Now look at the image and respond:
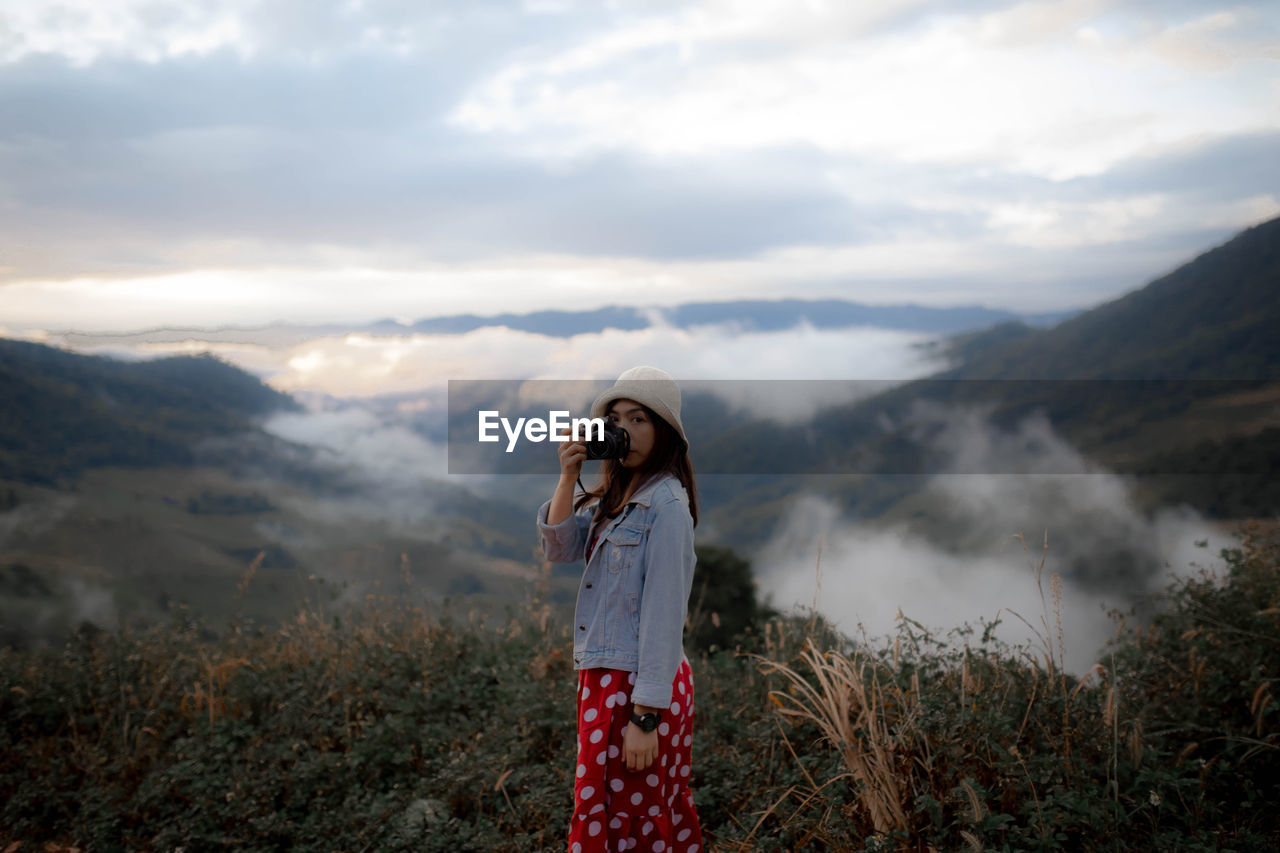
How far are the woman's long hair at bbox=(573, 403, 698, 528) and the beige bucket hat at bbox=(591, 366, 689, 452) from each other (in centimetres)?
4

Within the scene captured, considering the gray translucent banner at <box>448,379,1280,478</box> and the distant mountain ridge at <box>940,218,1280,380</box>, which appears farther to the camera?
the distant mountain ridge at <box>940,218,1280,380</box>

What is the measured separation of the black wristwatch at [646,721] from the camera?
2422mm

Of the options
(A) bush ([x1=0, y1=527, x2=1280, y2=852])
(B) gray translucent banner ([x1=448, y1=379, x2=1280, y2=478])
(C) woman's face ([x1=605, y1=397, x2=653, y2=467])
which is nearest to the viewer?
(C) woman's face ([x1=605, y1=397, x2=653, y2=467])

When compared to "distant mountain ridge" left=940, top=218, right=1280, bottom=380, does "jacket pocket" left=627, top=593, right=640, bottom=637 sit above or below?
below

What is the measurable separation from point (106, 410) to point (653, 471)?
5712 centimetres

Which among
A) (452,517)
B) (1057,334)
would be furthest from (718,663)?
(1057,334)

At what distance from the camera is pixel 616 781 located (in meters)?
2.57

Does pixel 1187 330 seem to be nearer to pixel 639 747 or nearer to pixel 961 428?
pixel 961 428

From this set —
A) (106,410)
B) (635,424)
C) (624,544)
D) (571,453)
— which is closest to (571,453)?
(571,453)

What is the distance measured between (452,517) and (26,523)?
85.3ft

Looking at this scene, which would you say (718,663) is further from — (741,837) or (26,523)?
(26,523)

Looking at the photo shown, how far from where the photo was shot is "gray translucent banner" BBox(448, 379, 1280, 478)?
2739 centimetres

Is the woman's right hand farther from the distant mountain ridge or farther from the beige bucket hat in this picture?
the distant mountain ridge

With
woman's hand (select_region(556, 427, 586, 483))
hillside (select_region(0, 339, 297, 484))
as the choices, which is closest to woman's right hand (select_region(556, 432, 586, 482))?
A: woman's hand (select_region(556, 427, 586, 483))
